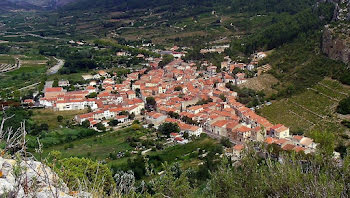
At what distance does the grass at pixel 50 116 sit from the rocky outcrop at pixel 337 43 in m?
19.6

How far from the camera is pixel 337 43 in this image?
2675 centimetres

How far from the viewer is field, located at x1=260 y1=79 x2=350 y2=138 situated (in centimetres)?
2072

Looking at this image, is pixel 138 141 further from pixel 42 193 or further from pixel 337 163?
pixel 42 193

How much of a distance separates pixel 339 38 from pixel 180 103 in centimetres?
1283

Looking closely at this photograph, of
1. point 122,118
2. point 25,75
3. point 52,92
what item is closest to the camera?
point 122,118

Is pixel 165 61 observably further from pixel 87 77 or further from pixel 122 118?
pixel 122 118

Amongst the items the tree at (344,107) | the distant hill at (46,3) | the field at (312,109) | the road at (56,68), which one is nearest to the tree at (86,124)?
the field at (312,109)

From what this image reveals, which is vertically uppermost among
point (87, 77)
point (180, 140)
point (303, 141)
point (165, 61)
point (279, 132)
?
point (303, 141)

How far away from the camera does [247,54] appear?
39.0 m

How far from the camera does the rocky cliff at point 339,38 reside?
26.1 metres

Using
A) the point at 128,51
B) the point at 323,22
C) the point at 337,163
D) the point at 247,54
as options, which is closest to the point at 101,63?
the point at 128,51

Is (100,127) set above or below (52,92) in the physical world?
below

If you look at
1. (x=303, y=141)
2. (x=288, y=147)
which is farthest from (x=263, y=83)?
(x=288, y=147)

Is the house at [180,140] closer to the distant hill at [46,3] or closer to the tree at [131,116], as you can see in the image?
the tree at [131,116]
